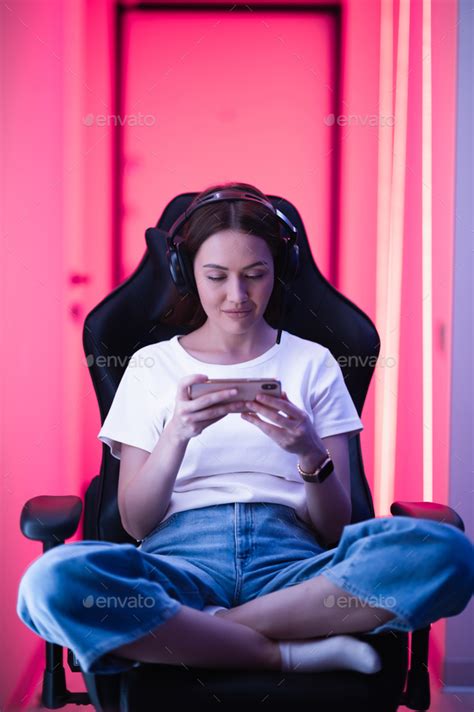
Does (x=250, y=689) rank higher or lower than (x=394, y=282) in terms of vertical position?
lower

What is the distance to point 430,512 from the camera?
1.11 meters

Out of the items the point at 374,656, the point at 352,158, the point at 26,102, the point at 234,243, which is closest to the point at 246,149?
the point at 352,158

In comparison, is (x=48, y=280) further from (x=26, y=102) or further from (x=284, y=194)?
(x=284, y=194)

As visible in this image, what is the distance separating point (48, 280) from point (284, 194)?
2.64 ft

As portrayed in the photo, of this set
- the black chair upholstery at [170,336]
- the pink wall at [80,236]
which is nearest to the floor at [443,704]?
the pink wall at [80,236]

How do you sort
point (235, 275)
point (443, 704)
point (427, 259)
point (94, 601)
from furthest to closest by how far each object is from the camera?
point (427, 259), point (443, 704), point (235, 275), point (94, 601)

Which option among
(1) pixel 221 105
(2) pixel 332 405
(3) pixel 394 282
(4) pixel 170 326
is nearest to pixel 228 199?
(4) pixel 170 326

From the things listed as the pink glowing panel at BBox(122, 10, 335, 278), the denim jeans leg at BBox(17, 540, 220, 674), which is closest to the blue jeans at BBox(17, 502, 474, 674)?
the denim jeans leg at BBox(17, 540, 220, 674)

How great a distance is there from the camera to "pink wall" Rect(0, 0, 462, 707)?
166 centimetres

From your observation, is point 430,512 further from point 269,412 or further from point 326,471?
point 269,412

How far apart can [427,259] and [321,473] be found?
0.87 meters

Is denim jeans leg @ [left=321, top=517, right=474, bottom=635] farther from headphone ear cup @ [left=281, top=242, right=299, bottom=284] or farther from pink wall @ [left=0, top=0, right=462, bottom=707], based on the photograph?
pink wall @ [left=0, top=0, right=462, bottom=707]

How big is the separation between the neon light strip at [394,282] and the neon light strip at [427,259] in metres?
0.17

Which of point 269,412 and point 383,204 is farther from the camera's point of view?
point 383,204
